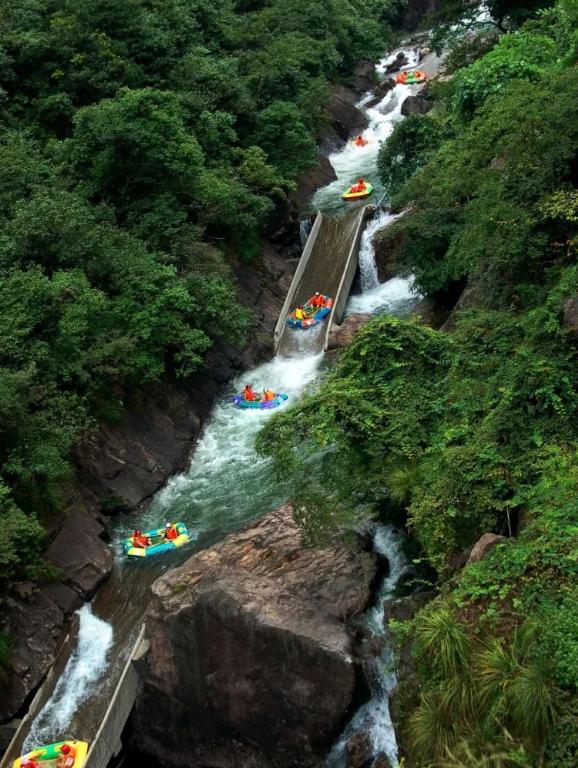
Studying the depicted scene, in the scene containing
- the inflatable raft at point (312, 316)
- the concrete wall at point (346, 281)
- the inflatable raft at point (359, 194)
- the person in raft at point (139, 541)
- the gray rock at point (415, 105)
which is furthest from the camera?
the gray rock at point (415, 105)

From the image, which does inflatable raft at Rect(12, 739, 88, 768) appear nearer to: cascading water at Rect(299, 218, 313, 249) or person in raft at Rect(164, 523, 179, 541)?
person in raft at Rect(164, 523, 179, 541)

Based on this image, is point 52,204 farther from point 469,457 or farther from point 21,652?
point 469,457

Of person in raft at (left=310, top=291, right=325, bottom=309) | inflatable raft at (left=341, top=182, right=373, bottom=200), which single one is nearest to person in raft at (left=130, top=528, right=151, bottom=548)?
person in raft at (left=310, top=291, right=325, bottom=309)

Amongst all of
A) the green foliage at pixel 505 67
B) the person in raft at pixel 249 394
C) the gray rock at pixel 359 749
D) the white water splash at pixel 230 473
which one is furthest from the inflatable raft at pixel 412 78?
the gray rock at pixel 359 749

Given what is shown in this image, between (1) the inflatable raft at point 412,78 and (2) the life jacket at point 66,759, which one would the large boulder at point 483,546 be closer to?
(2) the life jacket at point 66,759

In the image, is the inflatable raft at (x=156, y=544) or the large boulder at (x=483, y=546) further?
the inflatable raft at (x=156, y=544)
